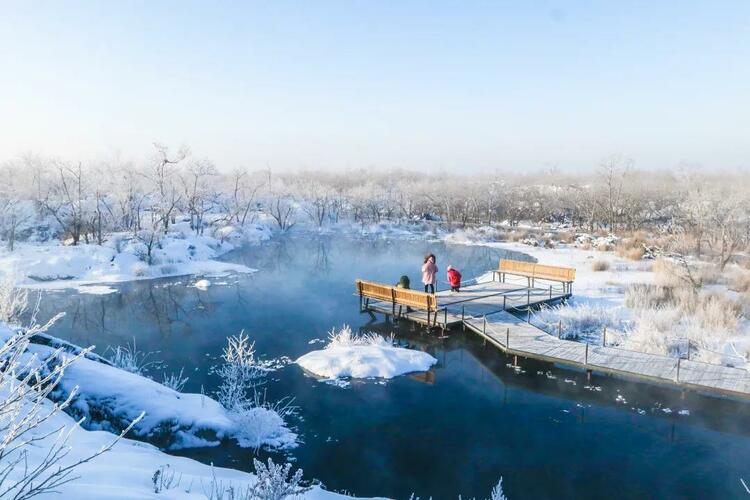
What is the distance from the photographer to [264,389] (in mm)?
11219

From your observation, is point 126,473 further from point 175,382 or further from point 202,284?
point 202,284

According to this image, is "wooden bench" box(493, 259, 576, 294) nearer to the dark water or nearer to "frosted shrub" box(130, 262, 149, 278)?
the dark water

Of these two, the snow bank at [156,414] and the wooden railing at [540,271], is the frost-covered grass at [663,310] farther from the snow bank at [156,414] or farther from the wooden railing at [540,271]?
the snow bank at [156,414]

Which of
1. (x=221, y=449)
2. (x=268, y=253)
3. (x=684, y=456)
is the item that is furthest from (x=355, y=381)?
(x=268, y=253)

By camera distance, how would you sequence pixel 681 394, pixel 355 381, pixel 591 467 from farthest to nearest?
pixel 355 381 < pixel 681 394 < pixel 591 467

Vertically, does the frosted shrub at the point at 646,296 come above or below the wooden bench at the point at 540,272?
below

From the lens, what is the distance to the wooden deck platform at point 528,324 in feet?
35.8

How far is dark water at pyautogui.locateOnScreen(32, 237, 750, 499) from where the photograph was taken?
7.88 metres

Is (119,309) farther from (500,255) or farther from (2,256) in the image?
(500,255)

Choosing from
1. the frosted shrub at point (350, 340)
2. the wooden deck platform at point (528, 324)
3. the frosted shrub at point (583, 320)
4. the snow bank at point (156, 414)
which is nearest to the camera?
the snow bank at point (156, 414)

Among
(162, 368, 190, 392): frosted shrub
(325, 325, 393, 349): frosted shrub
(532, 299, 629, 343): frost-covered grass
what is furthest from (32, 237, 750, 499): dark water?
(532, 299, 629, 343): frost-covered grass

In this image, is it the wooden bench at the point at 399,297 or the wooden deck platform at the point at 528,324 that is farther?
the wooden bench at the point at 399,297

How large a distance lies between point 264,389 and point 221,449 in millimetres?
2565

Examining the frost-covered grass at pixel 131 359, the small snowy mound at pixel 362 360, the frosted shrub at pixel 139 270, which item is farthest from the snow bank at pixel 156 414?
the frosted shrub at pixel 139 270
